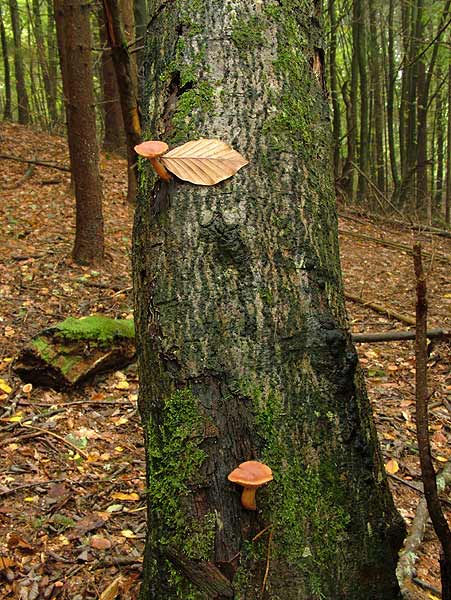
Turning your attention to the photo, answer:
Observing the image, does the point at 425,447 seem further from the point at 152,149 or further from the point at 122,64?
the point at 122,64

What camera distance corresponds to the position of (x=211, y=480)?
140cm

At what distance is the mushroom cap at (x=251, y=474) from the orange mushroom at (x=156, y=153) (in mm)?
822

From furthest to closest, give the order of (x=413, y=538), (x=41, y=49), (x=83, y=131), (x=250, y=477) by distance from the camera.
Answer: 1. (x=41, y=49)
2. (x=83, y=131)
3. (x=413, y=538)
4. (x=250, y=477)

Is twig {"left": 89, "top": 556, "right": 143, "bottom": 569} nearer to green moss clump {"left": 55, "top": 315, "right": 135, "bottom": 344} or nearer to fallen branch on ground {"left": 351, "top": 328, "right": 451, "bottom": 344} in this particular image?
fallen branch on ground {"left": 351, "top": 328, "right": 451, "bottom": 344}

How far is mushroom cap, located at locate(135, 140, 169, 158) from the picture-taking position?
4.68 ft

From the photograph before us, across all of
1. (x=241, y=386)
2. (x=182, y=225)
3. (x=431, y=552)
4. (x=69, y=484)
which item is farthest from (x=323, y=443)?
(x=69, y=484)

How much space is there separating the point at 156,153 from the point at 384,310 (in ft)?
19.2

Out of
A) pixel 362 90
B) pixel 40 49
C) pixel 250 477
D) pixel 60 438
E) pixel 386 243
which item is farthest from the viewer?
pixel 362 90

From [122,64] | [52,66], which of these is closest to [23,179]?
[122,64]

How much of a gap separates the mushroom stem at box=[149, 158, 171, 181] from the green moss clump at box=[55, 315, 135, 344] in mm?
3356

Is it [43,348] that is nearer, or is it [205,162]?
[205,162]

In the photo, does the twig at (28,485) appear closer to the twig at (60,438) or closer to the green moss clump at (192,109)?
the twig at (60,438)

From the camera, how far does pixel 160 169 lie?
59.2 inches

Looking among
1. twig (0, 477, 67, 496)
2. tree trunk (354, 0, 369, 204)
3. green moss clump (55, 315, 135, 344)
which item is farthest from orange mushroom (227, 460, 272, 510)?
tree trunk (354, 0, 369, 204)
